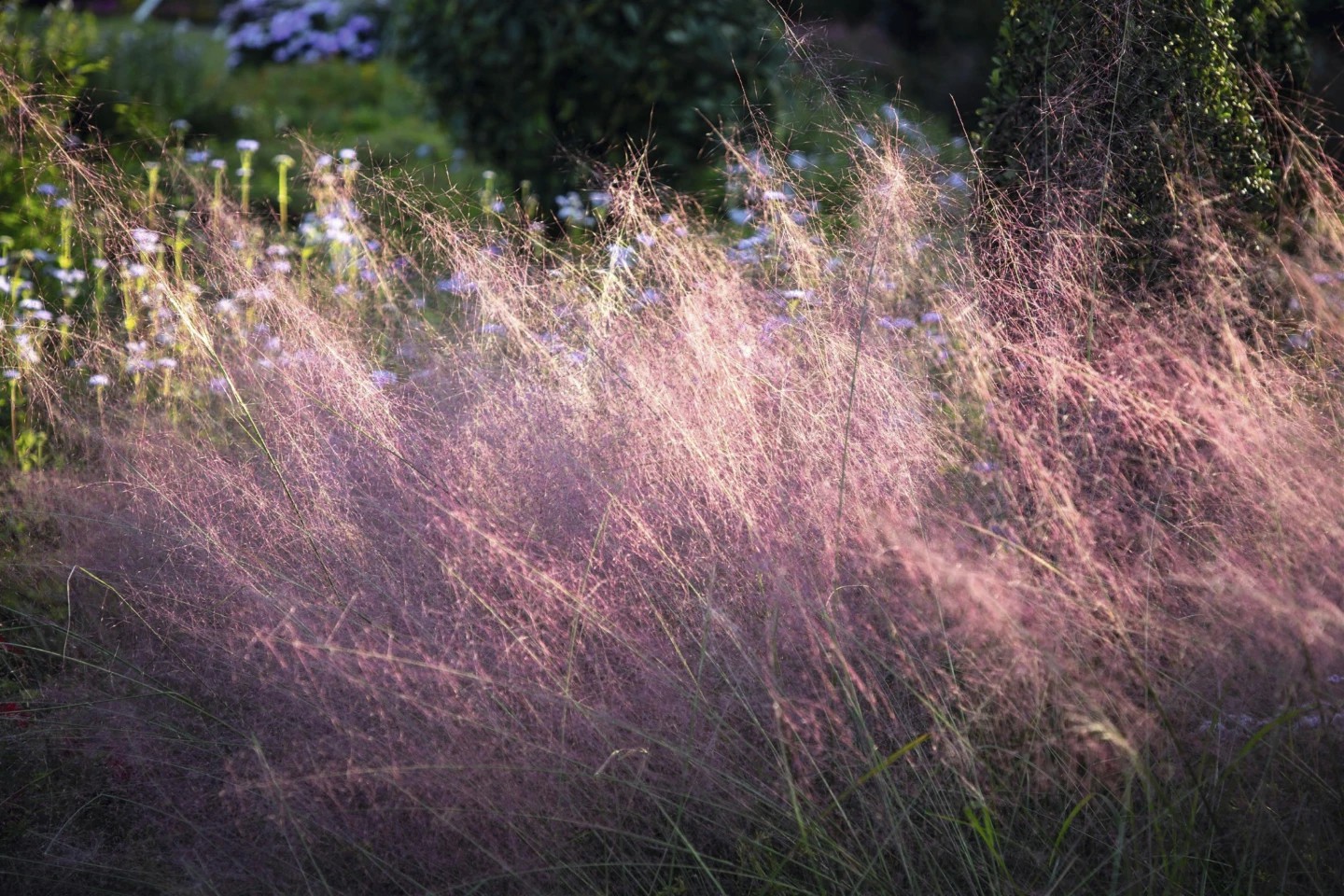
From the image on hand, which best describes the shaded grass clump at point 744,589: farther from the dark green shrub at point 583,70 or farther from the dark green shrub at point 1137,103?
the dark green shrub at point 583,70

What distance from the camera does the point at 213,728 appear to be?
87.3 inches

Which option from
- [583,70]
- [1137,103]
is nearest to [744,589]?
[1137,103]

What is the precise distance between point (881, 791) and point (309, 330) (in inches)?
66.0

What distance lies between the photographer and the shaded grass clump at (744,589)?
187cm

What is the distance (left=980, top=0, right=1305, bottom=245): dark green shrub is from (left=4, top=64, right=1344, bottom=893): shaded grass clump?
0.16 m

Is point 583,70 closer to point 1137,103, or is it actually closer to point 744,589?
point 1137,103

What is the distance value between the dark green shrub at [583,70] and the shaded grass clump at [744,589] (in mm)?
2824

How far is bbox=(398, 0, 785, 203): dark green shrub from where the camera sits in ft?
18.8

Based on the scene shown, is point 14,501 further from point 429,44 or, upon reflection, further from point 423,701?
point 429,44

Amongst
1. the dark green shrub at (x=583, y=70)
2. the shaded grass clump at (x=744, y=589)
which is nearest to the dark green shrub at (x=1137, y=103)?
the shaded grass clump at (x=744, y=589)

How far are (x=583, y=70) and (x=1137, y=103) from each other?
360 centimetres

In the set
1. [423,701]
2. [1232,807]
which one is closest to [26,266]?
[423,701]

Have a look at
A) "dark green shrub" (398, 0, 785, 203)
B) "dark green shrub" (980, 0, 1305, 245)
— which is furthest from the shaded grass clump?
"dark green shrub" (398, 0, 785, 203)

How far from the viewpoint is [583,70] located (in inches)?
230
